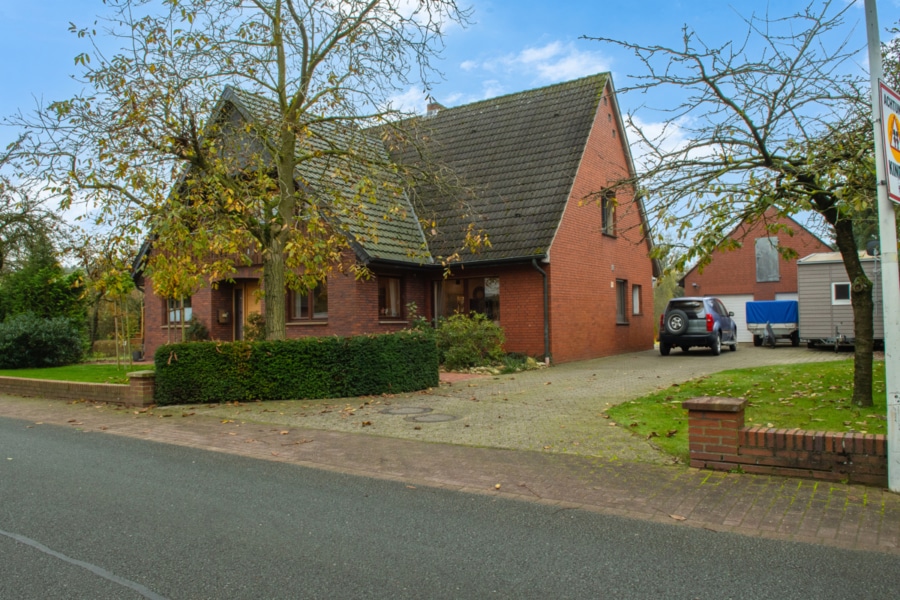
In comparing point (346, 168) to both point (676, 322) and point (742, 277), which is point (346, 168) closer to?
point (676, 322)

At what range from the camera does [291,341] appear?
40.9ft

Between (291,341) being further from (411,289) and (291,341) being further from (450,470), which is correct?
(411,289)

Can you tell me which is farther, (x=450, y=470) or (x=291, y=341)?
(x=291, y=341)

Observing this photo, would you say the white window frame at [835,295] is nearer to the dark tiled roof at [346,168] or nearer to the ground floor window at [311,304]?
the dark tiled roof at [346,168]

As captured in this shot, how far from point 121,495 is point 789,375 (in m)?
11.8

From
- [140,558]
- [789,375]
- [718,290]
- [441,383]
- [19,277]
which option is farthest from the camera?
[718,290]

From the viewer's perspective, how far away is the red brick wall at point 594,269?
19203 millimetres

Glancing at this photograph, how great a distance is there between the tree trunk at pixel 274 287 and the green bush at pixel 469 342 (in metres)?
5.19

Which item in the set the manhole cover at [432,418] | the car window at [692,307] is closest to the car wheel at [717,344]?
the car window at [692,307]

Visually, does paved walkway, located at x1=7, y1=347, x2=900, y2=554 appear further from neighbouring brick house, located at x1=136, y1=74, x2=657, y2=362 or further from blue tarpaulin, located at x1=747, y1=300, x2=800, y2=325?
blue tarpaulin, located at x1=747, y1=300, x2=800, y2=325

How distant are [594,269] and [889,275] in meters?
15.9

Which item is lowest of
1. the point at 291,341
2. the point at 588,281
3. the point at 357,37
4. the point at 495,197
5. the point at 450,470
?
the point at 450,470

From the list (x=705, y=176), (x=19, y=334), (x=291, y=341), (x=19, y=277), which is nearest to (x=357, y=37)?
(x=291, y=341)

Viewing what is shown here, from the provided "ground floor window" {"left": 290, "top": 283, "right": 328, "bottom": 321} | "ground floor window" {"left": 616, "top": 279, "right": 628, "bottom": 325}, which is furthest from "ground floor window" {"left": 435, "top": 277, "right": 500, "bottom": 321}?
"ground floor window" {"left": 616, "top": 279, "right": 628, "bottom": 325}
